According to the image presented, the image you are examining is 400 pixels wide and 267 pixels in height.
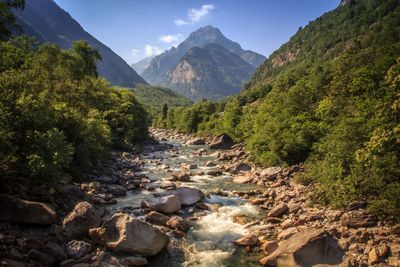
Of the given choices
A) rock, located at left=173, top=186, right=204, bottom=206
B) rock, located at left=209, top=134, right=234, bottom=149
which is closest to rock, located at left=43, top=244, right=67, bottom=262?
rock, located at left=173, top=186, right=204, bottom=206

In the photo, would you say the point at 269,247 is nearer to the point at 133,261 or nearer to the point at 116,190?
the point at 133,261

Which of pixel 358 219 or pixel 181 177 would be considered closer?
pixel 358 219

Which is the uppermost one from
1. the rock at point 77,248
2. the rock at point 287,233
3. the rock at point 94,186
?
the rock at point 287,233

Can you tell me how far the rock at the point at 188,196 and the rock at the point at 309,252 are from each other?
375 inches

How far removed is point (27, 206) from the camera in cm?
1628

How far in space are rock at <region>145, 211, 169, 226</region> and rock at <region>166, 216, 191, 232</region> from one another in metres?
0.43

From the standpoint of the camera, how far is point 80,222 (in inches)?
671

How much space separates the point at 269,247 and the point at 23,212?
42.2 ft

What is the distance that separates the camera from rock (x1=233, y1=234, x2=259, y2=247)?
59.4 ft

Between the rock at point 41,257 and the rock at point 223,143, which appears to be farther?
the rock at point 223,143

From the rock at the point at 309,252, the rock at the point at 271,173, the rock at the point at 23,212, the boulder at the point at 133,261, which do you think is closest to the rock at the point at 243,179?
the rock at the point at 271,173

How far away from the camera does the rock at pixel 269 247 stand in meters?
17.1

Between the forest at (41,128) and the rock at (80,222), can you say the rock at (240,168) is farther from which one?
the rock at (80,222)

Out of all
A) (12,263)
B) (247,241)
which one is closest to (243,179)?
(247,241)
